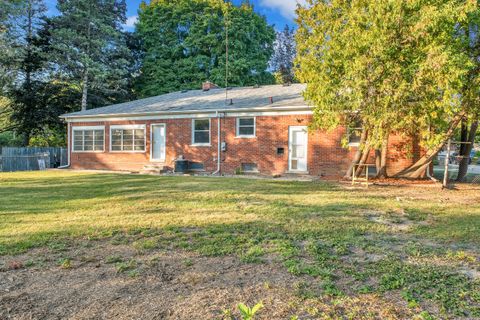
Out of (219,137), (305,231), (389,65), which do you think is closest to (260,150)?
(219,137)

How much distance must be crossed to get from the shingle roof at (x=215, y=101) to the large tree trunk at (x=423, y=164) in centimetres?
465

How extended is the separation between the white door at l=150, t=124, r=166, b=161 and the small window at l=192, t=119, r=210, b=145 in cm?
178

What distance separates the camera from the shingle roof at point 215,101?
16.8 metres

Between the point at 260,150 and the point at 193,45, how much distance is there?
21.0 metres

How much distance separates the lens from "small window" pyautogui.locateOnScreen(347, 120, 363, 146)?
13.3 meters

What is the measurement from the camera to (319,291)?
3535 millimetres

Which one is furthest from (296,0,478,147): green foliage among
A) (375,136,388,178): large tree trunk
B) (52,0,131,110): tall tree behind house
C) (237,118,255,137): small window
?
(52,0,131,110): tall tree behind house

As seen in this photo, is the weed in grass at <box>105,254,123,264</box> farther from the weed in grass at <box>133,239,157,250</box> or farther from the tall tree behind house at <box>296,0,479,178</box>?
the tall tree behind house at <box>296,0,479,178</box>

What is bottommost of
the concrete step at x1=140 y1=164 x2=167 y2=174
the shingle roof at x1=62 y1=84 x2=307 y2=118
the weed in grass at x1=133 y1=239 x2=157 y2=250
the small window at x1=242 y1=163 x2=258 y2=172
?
the weed in grass at x1=133 y1=239 x2=157 y2=250

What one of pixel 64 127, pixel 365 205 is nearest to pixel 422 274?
pixel 365 205

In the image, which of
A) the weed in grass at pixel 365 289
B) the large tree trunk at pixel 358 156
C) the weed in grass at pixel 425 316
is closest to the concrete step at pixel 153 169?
the large tree trunk at pixel 358 156

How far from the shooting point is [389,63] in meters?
11.0

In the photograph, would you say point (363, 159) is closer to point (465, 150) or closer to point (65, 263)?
point (465, 150)

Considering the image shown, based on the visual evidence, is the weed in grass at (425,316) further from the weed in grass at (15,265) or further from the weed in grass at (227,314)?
the weed in grass at (15,265)
